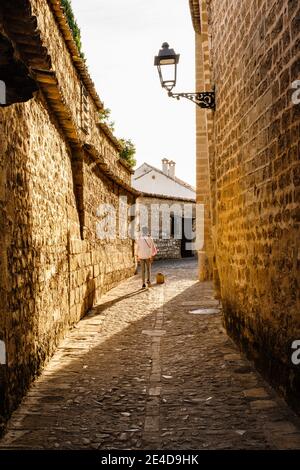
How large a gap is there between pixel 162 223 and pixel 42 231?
23.6 metres

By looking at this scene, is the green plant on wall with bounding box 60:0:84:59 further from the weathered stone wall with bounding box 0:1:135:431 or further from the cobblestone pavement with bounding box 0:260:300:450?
the cobblestone pavement with bounding box 0:260:300:450

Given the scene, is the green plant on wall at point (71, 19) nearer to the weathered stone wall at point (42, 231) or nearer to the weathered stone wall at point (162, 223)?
the weathered stone wall at point (42, 231)

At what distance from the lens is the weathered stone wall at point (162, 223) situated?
27.6m

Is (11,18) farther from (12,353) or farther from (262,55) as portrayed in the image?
(12,353)

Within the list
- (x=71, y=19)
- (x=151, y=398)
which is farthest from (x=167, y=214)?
(x=151, y=398)

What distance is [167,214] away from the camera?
29.6 meters

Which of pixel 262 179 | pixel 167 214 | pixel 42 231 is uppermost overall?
pixel 167 214

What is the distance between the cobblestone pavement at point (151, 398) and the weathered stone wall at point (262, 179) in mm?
341

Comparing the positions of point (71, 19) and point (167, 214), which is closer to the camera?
point (71, 19)

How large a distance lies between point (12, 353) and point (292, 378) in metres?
2.42

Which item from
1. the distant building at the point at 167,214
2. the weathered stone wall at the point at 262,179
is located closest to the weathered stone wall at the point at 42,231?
the weathered stone wall at the point at 262,179

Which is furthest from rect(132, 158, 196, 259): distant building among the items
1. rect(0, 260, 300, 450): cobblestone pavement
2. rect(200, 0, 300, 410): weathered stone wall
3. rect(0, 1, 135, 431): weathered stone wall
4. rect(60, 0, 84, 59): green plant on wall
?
rect(0, 260, 300, 450): cobblestone pavement

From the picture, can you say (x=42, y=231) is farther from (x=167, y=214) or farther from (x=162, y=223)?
(x=167, y=214)
